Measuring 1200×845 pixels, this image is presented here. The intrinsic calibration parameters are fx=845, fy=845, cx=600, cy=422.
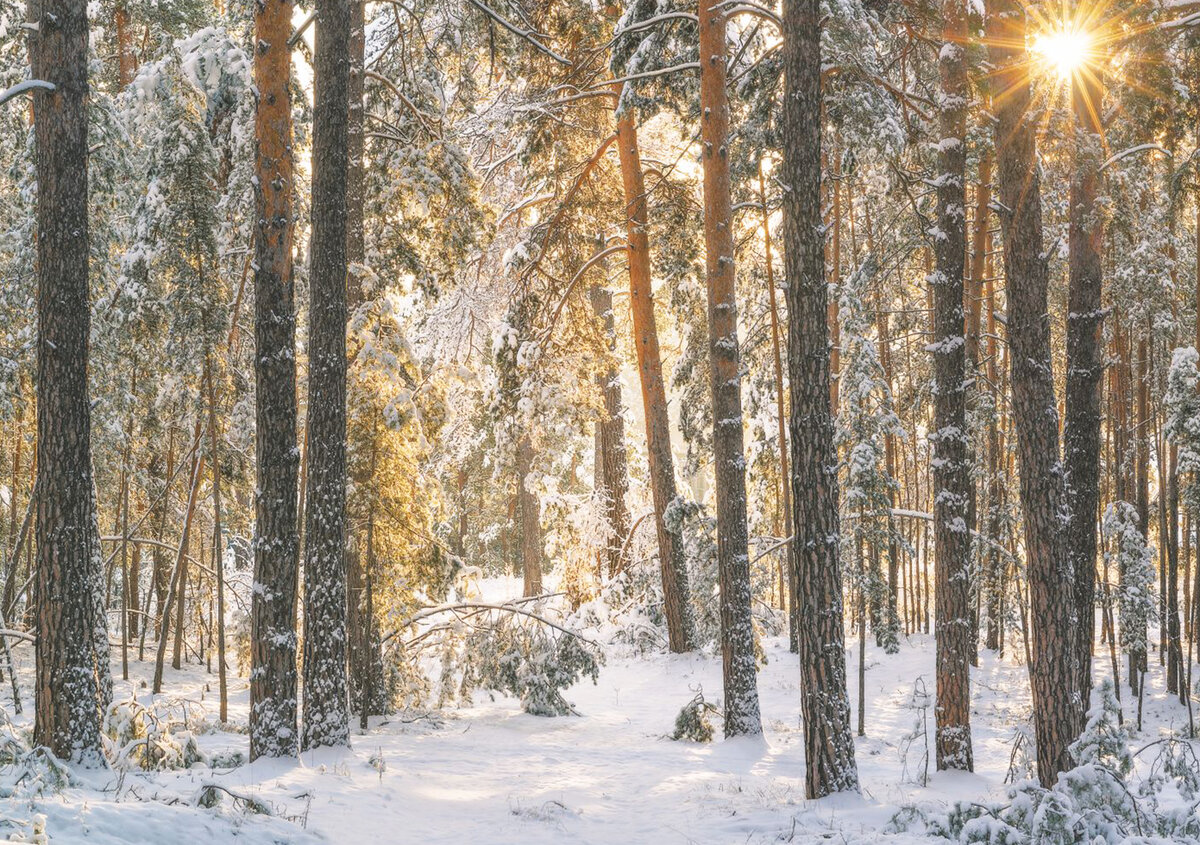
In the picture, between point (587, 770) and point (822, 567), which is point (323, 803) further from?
point (822, 567)

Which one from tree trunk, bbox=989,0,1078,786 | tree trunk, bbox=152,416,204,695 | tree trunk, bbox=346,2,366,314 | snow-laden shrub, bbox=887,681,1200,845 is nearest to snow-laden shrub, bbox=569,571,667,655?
tree trunk, bbox=152,416,204,695

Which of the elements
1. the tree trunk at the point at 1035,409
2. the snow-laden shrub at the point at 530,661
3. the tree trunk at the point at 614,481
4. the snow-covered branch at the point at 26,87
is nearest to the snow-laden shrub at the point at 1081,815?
the tree trunk at the point at 1035,409

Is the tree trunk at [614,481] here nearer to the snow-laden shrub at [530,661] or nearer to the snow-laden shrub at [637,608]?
the snow-laden shrub at [637,608]

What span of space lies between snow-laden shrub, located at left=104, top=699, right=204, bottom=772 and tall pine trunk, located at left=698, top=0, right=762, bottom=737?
5.81 meters

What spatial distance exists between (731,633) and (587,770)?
229 cm

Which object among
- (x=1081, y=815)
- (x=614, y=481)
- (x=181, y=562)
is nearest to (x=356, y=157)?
(x=181, y=562)

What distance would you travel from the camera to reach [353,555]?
36.1 feet

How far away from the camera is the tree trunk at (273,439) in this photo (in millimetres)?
7859

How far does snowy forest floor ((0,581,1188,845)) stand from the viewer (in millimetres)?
5633

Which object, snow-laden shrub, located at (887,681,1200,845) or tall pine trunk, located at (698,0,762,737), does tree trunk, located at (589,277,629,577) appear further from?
snow-laden shrub, located at (887,681,1200,845)

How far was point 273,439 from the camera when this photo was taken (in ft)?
26.0

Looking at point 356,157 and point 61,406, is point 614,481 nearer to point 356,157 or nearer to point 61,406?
point 356,157

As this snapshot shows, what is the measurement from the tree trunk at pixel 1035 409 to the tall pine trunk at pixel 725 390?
327 centimetres

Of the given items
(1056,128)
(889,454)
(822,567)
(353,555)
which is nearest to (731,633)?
(822,567)
